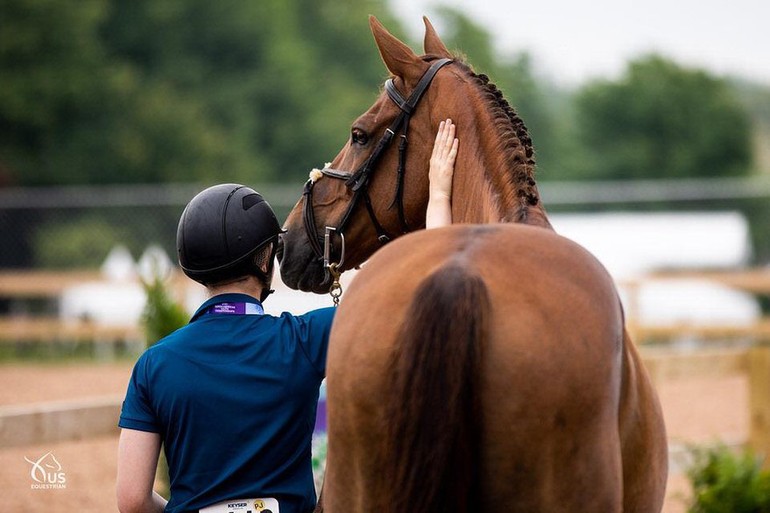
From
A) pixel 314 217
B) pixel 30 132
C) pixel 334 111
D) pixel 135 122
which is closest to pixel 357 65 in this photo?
pixel 334 111

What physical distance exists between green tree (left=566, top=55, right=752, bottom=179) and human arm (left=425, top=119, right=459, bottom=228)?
90.3 feet

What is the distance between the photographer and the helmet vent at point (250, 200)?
107 inches

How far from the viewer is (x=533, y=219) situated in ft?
9.70

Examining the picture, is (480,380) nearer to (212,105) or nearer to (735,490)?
(735,490)

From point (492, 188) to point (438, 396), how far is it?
46.9 inches

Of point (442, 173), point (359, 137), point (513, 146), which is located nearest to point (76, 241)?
point (359, 137)

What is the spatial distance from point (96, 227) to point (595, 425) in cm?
1681

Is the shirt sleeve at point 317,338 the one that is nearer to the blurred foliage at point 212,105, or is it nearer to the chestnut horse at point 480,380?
the chestnut horse at point 480,380

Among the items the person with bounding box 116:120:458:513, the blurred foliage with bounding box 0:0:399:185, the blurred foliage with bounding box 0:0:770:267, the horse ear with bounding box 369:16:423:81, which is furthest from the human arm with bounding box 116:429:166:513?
the blurred foliage with bounding box 0:0:399:185

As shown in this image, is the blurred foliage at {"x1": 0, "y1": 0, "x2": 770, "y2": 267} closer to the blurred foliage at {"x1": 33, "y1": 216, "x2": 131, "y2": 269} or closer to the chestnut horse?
the blurred foliage at {"x1": 33, "y1": 216, "x2": 131, "y2": 269}

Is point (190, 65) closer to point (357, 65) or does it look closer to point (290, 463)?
point (357, 65)

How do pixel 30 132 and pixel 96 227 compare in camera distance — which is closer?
pixel 96 227

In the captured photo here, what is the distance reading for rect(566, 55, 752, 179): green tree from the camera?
98.9ft

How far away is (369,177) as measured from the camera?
367cm
